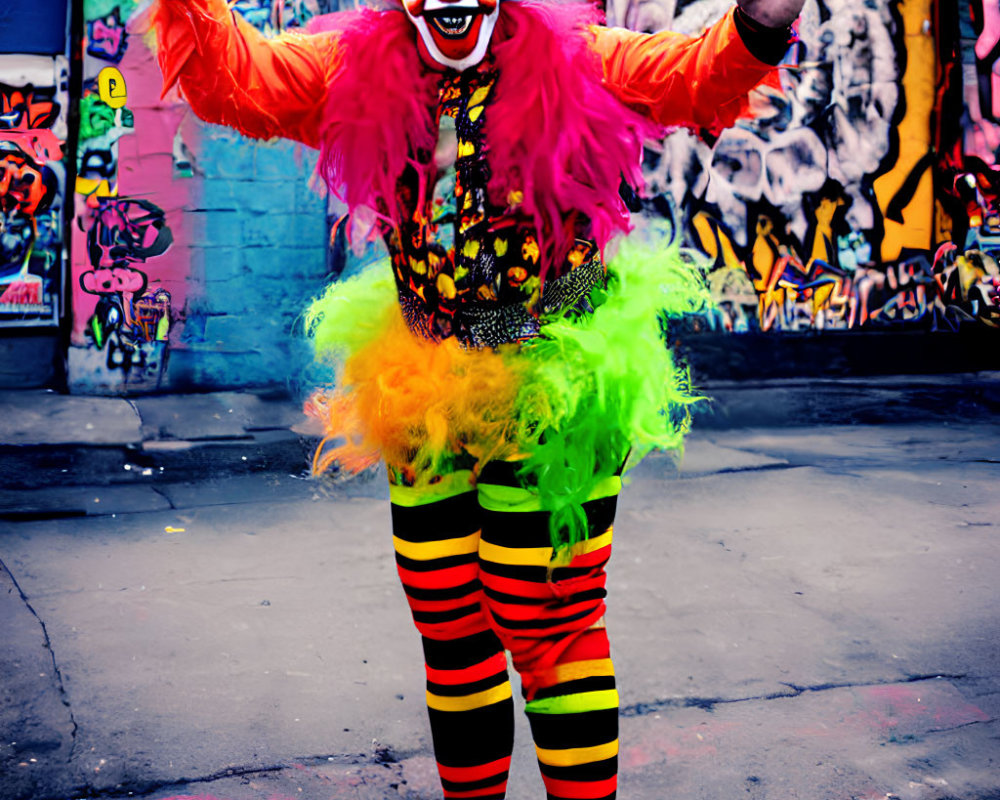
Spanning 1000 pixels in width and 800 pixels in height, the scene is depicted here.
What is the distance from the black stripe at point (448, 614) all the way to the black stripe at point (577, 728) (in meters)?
0.20

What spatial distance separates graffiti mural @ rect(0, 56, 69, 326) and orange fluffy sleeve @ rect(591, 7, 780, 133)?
20.3ft

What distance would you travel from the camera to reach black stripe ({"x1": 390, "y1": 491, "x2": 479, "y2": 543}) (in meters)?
1.74

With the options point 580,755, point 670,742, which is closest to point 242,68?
point 580,755

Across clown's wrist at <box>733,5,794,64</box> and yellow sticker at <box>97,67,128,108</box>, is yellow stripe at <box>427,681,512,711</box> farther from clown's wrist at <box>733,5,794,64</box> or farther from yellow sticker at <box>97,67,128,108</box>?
yellow sticker at <box>97,67,128,108</box>

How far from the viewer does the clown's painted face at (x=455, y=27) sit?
1.64m

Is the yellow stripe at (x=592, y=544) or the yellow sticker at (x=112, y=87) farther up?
the yellow sticker at (x=112, y=87)

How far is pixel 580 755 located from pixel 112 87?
642cm

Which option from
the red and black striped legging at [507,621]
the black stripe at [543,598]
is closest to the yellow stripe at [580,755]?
the red and black striped legging at [507,621]

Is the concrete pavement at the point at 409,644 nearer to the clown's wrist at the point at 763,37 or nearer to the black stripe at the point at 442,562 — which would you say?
the black stripe at the point at 442,562

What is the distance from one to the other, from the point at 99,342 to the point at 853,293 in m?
5.72

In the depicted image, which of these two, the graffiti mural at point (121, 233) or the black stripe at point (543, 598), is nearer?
the black stripe at point (543, 598)

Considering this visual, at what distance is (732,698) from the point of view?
2.69m

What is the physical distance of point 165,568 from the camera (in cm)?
369

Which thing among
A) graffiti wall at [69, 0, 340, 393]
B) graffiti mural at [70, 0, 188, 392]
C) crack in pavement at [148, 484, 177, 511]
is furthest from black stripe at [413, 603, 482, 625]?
graffiti mural at [70, 0, 188, 392]
